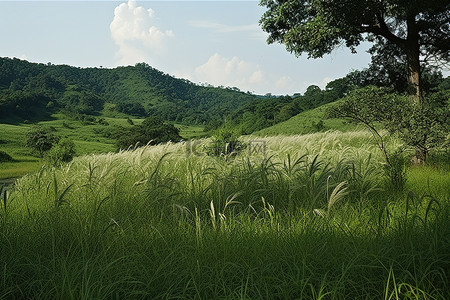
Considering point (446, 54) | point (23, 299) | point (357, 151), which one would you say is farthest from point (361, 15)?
point (23, 299)

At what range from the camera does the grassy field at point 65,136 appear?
34.4 m

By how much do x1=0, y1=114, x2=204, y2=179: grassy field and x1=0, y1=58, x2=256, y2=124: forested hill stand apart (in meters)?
5.00

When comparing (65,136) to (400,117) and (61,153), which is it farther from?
(400,117)

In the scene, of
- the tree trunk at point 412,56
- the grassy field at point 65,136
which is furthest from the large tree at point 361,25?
the grassy field at point 65,136

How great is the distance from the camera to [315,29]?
373 inches

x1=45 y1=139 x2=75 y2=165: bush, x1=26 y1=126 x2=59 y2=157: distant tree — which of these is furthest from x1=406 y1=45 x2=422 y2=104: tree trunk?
x1=26 y1=126 x2=59 y2=157: distant tree

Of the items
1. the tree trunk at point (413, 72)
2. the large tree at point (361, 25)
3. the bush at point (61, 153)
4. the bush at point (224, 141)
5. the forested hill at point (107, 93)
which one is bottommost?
the bush at point (61, 153)

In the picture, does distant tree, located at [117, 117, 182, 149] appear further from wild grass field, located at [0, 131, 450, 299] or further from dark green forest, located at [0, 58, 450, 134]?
wild grass field, located at [0, 131, 450, 299]

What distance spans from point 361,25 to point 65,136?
119 feet

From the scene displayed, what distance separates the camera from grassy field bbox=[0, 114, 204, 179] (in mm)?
34375

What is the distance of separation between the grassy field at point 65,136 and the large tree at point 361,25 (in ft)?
79.0

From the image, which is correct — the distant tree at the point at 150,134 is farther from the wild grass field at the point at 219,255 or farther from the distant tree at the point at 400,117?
the wild grass field at the point at 219,255

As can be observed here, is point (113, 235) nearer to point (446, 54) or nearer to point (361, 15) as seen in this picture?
point (361, 15)

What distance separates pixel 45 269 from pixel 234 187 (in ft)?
8.17
